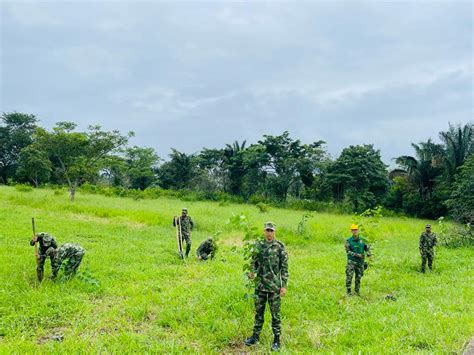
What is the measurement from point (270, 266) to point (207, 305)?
247 cm

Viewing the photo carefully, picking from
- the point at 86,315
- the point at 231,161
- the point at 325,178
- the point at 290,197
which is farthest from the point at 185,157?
the point at 86,315

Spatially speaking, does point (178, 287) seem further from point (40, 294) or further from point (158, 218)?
point (158, 218)

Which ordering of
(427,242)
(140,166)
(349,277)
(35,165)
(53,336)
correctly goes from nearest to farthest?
(53,336)
(349,277)
(427,242)
(35,165)
(140,166)

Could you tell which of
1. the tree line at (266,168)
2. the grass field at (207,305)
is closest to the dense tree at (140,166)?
the tree line at (266,168)

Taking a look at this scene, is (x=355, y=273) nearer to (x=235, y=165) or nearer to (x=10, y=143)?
(x=235, y=165)

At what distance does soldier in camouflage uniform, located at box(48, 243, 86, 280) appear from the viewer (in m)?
9.78

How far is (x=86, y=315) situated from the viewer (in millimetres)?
7910

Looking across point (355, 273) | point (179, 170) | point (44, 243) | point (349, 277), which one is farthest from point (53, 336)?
point (179, 170)

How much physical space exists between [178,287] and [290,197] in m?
40.3

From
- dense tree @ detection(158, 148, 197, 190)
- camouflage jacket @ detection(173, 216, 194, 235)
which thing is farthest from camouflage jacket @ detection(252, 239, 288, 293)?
dense tree @ detection(158, 148, 197, 190)

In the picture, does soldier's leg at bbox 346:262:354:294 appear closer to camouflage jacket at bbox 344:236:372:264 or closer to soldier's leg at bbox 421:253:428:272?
camouflage jacket at bbox 344:236:372:264

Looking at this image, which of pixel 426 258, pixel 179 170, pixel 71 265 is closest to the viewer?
pixel 71 265

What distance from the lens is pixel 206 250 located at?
14281 millimetres

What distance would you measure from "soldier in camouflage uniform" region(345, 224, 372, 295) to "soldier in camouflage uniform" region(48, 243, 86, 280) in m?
6.87
